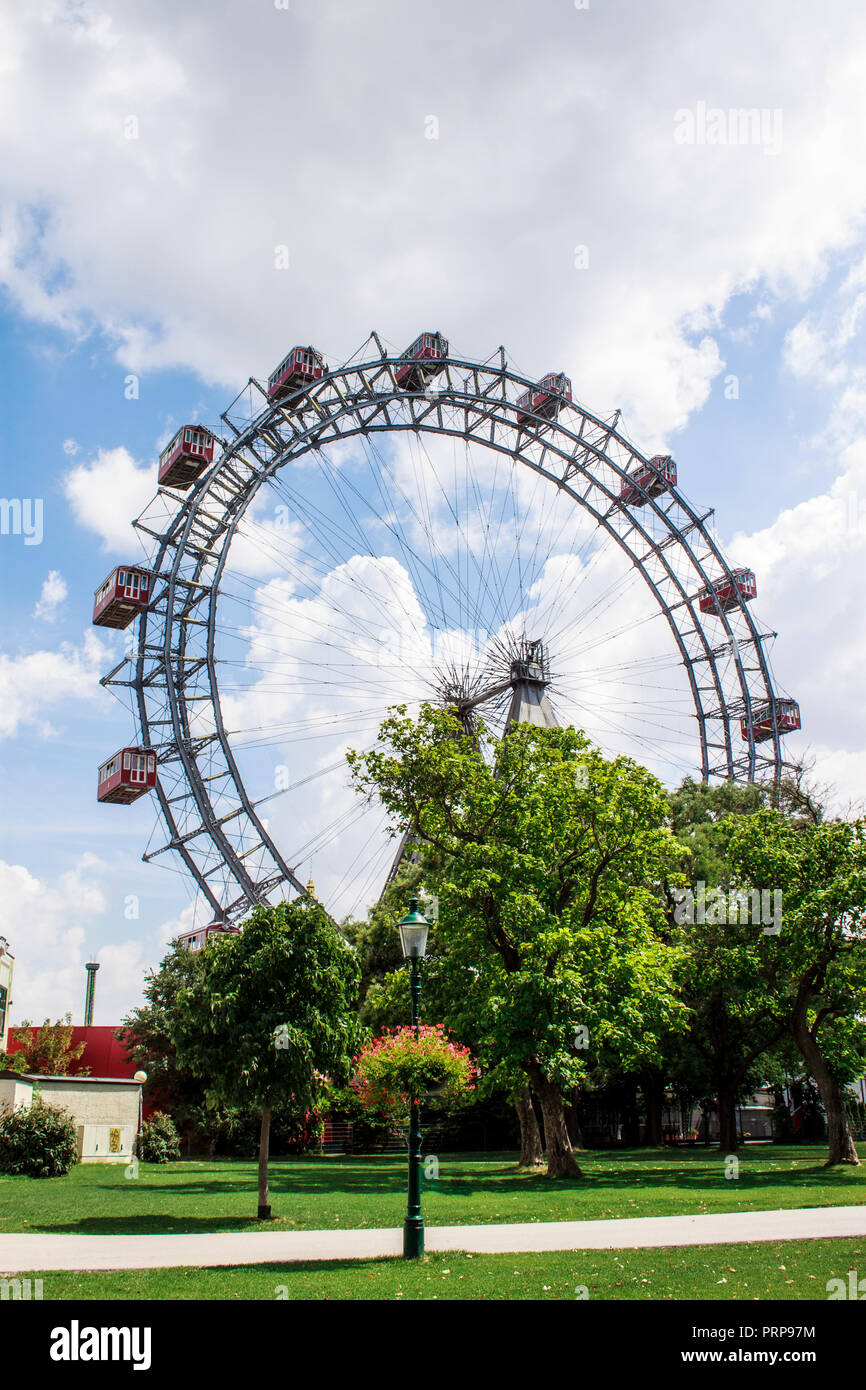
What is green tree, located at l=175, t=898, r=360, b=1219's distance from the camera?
17.5 m

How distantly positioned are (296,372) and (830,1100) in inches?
1287

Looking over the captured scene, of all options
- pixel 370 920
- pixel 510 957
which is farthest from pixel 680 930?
pixel 370 920

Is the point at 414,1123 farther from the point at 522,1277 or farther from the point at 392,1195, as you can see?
the point at 392,1195

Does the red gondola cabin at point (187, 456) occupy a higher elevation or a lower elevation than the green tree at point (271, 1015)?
higher

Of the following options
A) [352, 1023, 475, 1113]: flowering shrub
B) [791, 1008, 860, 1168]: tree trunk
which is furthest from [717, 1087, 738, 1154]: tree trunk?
[791, 1008, 860, 1168]: tree trunk

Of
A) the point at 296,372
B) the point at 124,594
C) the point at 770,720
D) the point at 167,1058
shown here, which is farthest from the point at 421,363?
the point at 167,1058

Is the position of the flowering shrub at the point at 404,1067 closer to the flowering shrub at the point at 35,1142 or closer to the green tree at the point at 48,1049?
the flowering shrub at the point at 35,1142

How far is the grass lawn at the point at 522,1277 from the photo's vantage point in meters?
9.52

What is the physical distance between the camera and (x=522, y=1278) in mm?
10531

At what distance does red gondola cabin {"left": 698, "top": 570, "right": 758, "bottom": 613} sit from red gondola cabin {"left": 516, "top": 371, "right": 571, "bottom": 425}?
1322cm

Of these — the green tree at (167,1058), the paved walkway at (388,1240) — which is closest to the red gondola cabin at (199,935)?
the green tree at (167,1058)

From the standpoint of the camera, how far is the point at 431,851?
2748 cm

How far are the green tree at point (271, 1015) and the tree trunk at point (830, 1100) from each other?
13765 mm
